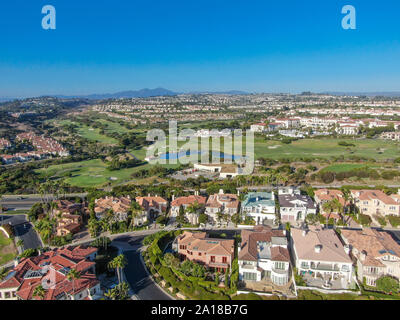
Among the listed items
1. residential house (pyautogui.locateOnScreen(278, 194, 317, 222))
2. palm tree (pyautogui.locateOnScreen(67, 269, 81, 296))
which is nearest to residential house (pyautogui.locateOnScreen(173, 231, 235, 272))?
palm tree (pyautogui.locateOnScreen(67, 269, 81, 296))

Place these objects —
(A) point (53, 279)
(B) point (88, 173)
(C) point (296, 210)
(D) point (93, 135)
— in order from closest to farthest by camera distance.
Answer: (A) point (53, 279) → (C) point (296, 210) → (B) point (88, 173) → (D) point (93, 135)

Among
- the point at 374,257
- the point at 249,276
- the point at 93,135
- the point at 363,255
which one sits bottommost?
the point at 249,276

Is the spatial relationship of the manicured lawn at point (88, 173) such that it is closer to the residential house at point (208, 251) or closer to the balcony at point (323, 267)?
the residential house at point (208, 251)

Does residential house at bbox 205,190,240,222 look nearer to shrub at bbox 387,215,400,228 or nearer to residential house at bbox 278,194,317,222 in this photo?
residential house at bbox 278,194,317,222

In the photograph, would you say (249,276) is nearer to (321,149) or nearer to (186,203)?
(186,203)

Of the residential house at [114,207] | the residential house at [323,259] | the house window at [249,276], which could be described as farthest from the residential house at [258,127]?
the house window at [249,276]

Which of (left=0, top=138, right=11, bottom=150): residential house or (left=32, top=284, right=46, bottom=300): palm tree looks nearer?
(left=32, top=284, right=46, bottom=300): palm tree

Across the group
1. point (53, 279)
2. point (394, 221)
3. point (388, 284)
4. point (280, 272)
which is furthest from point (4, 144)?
point (388, 284)
